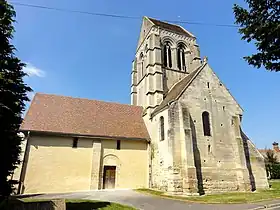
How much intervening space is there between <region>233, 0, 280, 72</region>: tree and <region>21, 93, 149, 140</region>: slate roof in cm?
1413

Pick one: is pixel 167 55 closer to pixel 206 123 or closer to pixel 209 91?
pixel 209 91

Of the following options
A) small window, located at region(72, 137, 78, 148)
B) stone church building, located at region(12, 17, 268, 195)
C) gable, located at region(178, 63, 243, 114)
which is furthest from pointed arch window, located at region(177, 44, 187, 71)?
small window, located at region(72, 137, 78, 148)

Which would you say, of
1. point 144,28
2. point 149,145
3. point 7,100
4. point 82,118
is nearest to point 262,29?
point 7,100

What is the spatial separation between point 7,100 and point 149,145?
47.3 ft

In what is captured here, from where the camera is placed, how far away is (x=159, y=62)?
23.2 m

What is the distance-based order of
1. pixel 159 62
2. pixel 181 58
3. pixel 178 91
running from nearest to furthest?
pixel 178 91, pixel 159 62, pixel 181 58

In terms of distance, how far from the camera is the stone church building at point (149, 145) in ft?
51.5

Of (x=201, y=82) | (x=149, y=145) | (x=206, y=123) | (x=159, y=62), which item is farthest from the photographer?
(x=159, y=62)

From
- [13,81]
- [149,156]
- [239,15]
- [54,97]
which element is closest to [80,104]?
[54,97]

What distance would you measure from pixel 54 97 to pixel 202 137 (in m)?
15.7

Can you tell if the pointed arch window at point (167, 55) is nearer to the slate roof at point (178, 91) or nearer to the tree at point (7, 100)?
the slate roof at point (178, 91)

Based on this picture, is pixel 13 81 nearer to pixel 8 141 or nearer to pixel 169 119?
pixel 8 141

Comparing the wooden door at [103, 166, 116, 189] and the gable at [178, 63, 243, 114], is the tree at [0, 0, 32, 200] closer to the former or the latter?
the wooden door at [103, 166, 116, 189]

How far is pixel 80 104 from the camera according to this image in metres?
21.6
